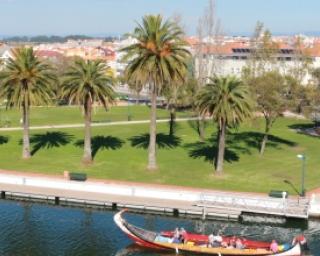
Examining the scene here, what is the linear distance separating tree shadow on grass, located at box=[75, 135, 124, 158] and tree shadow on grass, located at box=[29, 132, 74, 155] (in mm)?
2590

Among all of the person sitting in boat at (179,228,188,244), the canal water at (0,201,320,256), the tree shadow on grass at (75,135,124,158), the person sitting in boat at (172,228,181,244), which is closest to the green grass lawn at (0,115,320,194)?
the tree shadow on grass at (75,135,124,158)

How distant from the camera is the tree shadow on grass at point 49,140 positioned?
77062mm

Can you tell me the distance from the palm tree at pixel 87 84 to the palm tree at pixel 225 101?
1082 cm

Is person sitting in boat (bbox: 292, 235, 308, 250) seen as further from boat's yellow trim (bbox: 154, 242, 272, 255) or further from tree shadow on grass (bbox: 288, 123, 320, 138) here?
tree shadow on grass (bbox: 288, 123, 320, 138)

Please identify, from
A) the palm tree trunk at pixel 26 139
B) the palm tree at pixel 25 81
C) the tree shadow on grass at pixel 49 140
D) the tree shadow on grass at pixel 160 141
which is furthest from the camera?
the tree shadow on grass at pixel 160 141

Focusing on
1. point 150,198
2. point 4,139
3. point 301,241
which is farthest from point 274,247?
point 4,139

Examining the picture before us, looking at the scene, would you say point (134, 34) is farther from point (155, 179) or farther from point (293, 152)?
point (293, 152)

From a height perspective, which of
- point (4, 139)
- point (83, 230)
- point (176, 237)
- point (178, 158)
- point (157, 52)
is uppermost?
point (157, 52)

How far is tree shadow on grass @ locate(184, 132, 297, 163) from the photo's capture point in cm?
7294

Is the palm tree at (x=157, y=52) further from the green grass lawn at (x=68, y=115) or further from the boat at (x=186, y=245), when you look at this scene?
the green grass lawn at (x=68, y=115)

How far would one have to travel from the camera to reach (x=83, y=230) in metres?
49.0

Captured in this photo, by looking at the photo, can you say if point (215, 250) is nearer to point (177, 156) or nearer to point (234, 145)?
point (177, 156)

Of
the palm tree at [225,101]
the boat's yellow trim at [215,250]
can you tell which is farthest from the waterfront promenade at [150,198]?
the boat's yellow trim at [215,250]

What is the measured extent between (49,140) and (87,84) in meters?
19.9
